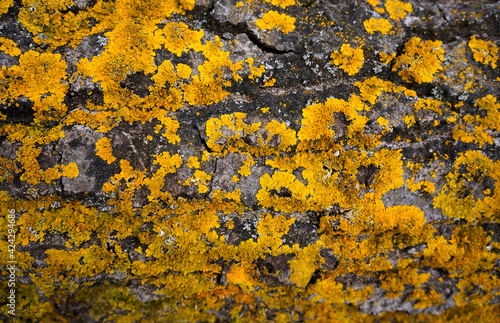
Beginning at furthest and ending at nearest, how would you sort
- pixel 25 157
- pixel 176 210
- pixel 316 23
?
pixel 316 23
pixel 176 210
pixel 25 157

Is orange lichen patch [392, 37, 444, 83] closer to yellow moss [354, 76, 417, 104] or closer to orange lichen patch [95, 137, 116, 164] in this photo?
yellow moss [354, 76, 417, 104]

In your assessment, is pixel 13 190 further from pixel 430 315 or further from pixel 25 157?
pixel 430 315

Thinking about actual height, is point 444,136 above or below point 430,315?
above

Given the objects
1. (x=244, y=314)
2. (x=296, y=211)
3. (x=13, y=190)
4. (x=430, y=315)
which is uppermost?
(x=296, y=211)

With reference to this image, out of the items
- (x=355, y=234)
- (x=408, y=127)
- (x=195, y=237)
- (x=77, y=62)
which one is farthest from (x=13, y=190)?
(x=408, y=127)

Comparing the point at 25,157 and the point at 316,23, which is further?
the point at 316,23

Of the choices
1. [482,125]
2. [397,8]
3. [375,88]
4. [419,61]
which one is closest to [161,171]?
[375,88]
